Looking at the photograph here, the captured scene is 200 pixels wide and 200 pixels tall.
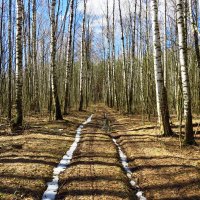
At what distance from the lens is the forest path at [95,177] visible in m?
6.91

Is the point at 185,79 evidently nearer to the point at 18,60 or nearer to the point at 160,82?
the point at 160,82

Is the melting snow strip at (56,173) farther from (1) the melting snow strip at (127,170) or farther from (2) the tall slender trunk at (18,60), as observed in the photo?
(2) the tall slender trunk at (18,60)

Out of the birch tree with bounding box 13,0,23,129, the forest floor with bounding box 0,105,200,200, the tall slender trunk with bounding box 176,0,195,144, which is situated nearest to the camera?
the forest floor with bounding box 0,105,200,200

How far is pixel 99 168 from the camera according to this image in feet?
29.1

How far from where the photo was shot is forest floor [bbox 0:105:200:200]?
7.02 meters

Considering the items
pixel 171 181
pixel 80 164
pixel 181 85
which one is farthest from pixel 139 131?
pixel 171 181

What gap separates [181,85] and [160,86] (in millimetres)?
1497

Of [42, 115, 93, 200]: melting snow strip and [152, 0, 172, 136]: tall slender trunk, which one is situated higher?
[152, 0, 172, 136]: tall slender trunk

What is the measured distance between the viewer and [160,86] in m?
13.6

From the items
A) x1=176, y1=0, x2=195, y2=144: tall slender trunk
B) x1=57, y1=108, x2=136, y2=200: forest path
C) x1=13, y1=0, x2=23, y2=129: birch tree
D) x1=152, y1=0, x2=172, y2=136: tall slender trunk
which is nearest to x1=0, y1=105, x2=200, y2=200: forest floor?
x1=57, y1=108, x2=136, y2=200: forest path

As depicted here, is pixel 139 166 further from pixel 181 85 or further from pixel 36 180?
pixel 181 85

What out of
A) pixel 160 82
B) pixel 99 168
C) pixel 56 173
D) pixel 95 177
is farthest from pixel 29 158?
pixel 160 82

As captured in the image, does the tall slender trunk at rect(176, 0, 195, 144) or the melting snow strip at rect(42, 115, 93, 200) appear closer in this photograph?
the melting snow strip at rect(42, 115, 93, 200)

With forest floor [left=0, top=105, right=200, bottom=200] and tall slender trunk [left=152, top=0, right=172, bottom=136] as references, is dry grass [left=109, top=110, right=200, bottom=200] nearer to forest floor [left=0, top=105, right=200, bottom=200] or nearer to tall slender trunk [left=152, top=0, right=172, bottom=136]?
forest floor [left=0, top=105, right=200, bottom=200]
